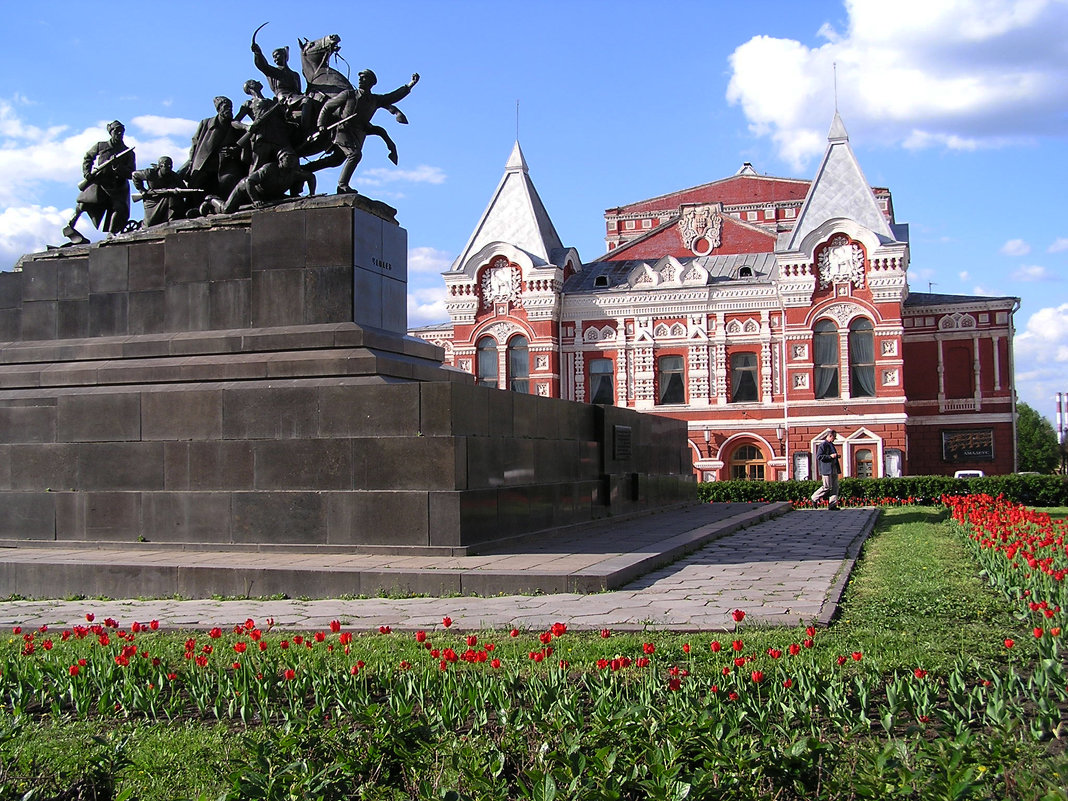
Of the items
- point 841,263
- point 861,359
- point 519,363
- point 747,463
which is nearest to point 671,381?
point 747,463

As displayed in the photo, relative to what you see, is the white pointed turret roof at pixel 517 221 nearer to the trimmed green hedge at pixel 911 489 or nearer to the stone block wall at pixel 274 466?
the trimmed green hedge at pixel 911 489

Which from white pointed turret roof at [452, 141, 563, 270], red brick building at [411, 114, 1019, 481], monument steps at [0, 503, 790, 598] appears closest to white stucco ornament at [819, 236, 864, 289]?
red brick building at [411, 114, 1019, 481]

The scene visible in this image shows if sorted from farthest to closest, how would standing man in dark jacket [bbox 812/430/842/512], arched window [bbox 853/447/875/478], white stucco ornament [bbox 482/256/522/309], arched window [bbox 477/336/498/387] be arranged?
arched window [bbox 477/336/498/387] < white stucco ornament [bbox 482/256/522/309] < arched window [bbox 853/447/875/478] < standing man in dark jacket [bbox 812/430/842/512]

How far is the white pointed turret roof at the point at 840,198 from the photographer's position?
3631cm

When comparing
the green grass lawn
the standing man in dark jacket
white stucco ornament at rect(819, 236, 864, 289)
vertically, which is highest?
white stucco ornament at rect(819, 236, 864, 289)

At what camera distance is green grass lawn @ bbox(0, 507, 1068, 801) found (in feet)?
11.7

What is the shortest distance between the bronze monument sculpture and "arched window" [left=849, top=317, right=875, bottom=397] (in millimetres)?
26125

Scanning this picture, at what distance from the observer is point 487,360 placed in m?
40.2

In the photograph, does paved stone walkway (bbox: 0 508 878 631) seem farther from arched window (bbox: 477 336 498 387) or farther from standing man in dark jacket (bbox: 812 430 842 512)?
arched window (bbox: 477 336 498 387)

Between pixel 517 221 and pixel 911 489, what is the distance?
2039cm

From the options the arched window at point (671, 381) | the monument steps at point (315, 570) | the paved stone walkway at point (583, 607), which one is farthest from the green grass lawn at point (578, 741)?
the arched window at point (671, 381)

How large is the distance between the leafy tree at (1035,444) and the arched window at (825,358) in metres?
44.0

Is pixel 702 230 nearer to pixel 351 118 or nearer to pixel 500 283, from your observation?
pixel 500 283

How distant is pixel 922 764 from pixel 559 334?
36.5 meters
